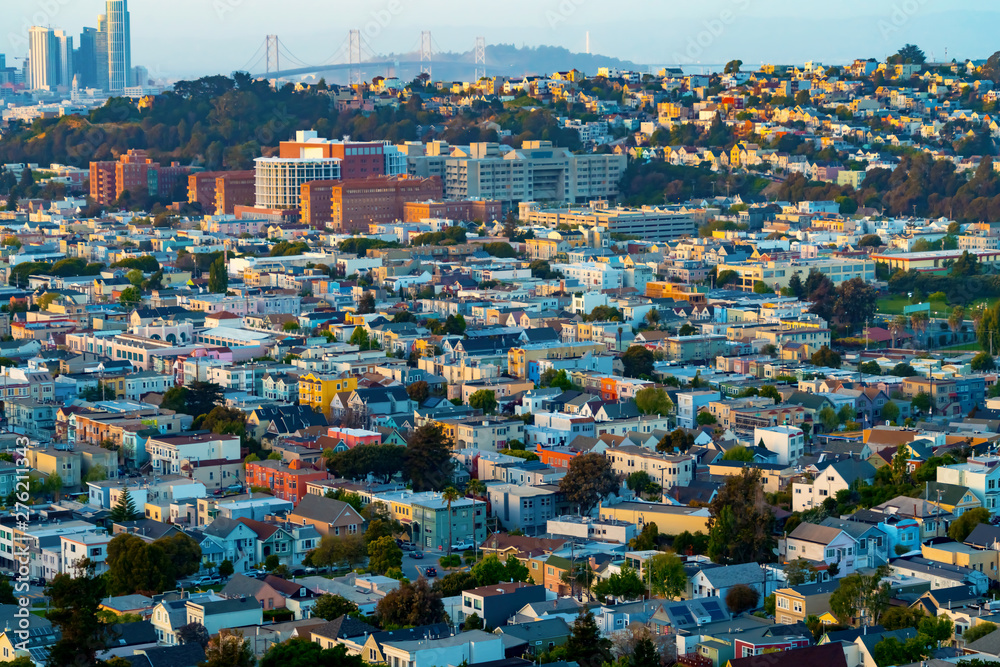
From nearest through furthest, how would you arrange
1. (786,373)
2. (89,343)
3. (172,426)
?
(172,426) < (786,373) < (89,343)

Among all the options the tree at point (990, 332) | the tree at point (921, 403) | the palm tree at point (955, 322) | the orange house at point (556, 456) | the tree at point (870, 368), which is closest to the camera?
the orange house at point (556, 456)

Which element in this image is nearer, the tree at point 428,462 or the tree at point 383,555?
the tree at point 383,555

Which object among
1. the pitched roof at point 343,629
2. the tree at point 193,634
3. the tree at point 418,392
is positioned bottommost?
the tree at point 193,634

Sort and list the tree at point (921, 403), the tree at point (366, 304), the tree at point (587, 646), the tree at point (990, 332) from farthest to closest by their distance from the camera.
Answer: the tree at point (366, 304)
the tree at point (990, 332)
the tree at point (921, 403)
the tree at point (587, 646)

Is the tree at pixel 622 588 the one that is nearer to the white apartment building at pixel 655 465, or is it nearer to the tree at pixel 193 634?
the tree at pixel 193 634

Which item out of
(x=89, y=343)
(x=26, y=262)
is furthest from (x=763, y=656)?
(x=26, y=262)

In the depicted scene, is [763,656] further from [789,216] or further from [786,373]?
[789,216]

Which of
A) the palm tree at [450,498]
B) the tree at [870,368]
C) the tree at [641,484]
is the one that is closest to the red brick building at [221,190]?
the tree at [870,368]
